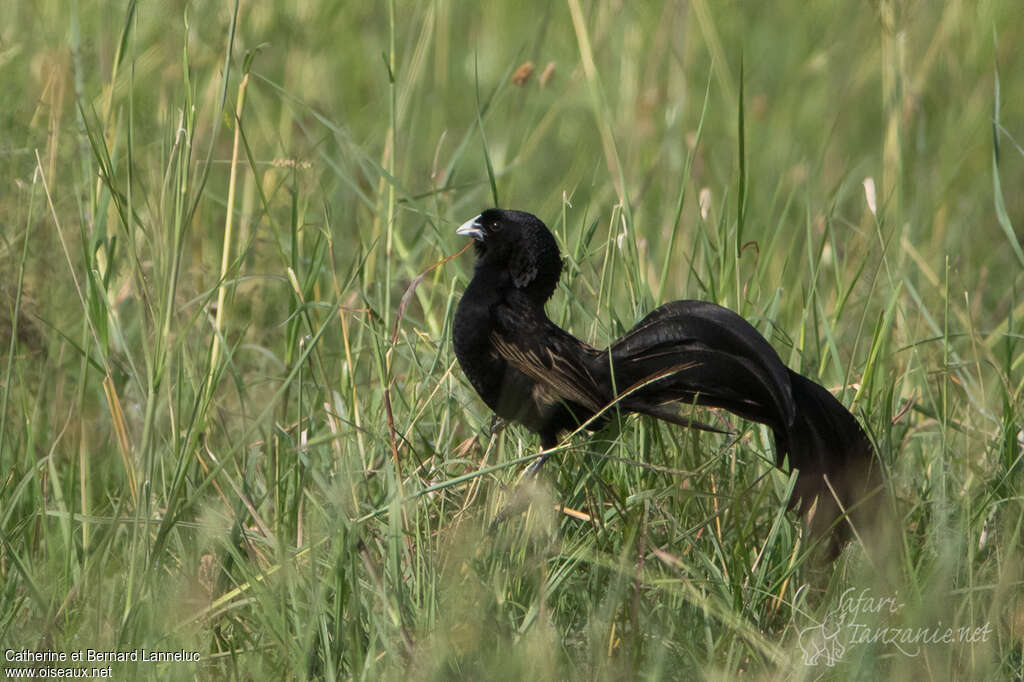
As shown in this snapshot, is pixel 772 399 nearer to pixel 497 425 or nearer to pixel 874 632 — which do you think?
pixel 874 632

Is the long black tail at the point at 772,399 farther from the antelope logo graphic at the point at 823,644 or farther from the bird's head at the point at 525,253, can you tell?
the bird's head at the point at 525,253

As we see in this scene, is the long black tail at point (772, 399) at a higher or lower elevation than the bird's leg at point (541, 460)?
higher

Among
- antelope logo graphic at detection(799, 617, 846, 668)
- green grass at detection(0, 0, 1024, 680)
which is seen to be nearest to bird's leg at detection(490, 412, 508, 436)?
green grass at detection(0, 0, 1024, 680)

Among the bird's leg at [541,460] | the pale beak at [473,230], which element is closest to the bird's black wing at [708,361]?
the bird's leg at [541,460]

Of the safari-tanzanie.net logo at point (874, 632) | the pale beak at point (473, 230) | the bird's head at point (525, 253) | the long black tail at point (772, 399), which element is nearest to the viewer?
the safari-tanzanie.net logo at point (874, 632)

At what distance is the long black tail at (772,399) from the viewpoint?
9.37 ft

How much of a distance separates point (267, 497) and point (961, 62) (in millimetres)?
5705

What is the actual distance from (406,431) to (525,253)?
74 cm

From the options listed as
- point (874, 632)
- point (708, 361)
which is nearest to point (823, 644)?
point (874, 632)

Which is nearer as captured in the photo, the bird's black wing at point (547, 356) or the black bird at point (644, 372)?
the black bird at point (644, 372)

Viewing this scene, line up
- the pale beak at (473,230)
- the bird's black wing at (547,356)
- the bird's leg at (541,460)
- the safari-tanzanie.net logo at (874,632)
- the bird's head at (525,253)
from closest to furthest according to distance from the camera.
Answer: the safari-tanzanie.net logo at (874,632)
the bird's leg at (541,460)
the bird's black wing at (547,356)
the bird's head at (525,253)
the pale beak at (473,230)

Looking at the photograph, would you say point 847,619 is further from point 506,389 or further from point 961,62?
point 961,62

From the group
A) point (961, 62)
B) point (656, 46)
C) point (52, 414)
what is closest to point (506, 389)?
point (52, 414)

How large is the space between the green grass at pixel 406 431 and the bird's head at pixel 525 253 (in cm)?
9
